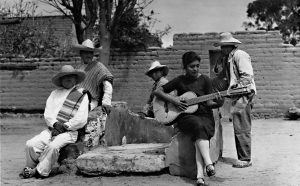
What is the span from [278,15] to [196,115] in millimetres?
34896

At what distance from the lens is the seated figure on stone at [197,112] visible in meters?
5.51

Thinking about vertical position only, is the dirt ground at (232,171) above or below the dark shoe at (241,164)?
below

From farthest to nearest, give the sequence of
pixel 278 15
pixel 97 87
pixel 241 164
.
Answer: pixel 278 15, pixel 97 87, pixel 241 164

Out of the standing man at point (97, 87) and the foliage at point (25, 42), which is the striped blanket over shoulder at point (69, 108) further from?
the foliage at point (25, 42)

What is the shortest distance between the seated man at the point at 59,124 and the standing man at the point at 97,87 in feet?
1.14

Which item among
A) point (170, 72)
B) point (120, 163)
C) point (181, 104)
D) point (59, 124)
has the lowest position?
point (120, 163)

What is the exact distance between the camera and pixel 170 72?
14.1 meters

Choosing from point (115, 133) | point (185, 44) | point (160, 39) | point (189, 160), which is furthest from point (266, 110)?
point (189, 160)

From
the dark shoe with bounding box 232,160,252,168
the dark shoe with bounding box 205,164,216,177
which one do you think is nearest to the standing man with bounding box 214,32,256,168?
the dark shoe with bounding box 232,160,252,168

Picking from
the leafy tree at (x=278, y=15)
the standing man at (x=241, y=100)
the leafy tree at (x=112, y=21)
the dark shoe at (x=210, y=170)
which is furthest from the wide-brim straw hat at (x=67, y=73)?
the leafy tree at (x=278, y=15)

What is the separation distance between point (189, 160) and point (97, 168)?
107 centimetres

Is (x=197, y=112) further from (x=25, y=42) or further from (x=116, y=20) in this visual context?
(x=25, y=42)

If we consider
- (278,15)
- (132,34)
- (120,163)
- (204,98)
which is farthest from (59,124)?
(278,15)

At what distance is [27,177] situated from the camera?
20.2 feet
